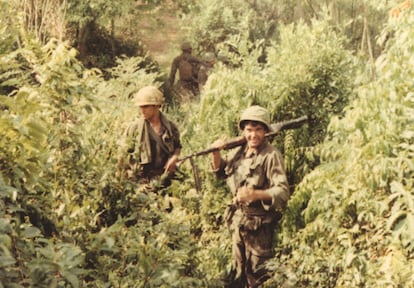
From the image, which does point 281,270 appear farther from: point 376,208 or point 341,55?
point 341,55

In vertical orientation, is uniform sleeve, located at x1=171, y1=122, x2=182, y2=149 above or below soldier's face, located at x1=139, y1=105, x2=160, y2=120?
below

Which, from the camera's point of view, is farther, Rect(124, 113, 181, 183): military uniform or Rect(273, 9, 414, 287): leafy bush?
Rect(124, 113, 181, 183): military uniform

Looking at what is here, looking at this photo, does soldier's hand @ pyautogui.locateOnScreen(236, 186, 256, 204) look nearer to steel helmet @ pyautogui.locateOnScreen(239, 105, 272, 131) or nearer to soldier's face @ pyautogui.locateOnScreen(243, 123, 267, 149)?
soldier's face @ pyautogui.locateOnScreen(243, 123, 267, 149)

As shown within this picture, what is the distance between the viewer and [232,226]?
511 cm

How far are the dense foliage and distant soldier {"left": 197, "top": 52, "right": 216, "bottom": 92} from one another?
29.3ft

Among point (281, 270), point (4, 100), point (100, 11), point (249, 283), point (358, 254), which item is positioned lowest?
point (249, 283)

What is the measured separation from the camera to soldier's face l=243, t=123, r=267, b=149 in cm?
484

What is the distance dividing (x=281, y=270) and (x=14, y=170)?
9.23ft

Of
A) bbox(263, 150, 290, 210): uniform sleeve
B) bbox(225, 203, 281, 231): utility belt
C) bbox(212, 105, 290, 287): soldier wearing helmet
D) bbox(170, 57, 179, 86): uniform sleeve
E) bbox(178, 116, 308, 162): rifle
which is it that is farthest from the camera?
bbox(170, 57, 179, 86): uniform sleeve

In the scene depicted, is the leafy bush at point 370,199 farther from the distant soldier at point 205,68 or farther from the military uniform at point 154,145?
the distant soldier at point 205,68

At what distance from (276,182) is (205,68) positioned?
39.1 ft

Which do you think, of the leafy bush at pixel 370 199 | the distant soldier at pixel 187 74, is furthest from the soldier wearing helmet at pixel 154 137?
the distant soldier at pixel 187 74

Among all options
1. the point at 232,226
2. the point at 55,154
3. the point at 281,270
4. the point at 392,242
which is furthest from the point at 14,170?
the point at 232,226

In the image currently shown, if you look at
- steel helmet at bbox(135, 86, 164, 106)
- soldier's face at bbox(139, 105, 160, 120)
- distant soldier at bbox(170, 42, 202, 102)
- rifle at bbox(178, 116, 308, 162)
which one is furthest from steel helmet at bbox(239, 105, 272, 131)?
distant soldier at bbox(170, 42, 202, 102)
